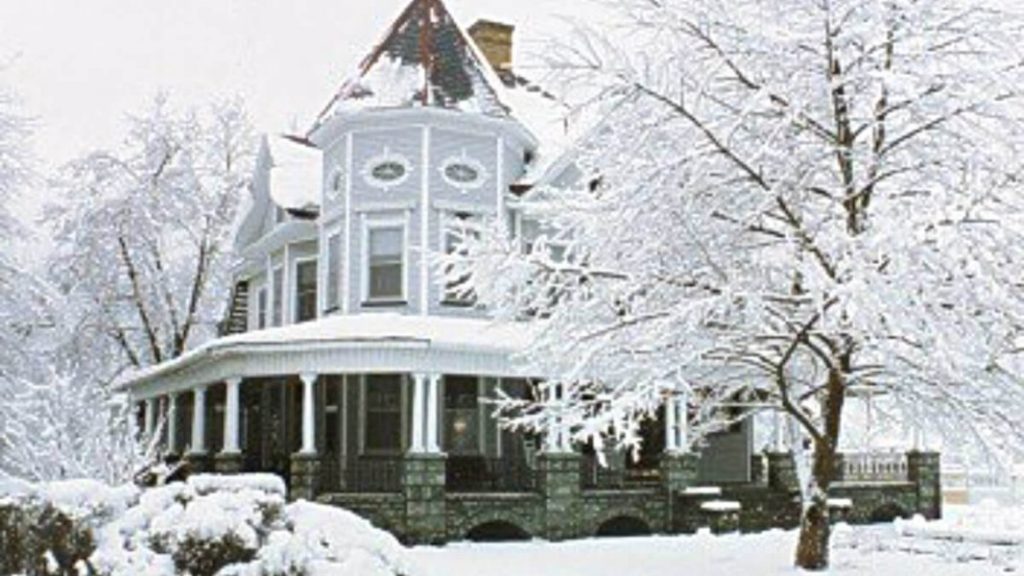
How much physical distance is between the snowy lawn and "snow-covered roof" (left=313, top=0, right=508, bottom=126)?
8736 mm

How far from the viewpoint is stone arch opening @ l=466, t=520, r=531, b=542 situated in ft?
67.0

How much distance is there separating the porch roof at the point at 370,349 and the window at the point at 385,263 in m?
0.90

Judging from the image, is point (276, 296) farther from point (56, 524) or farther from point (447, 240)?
point (56, 524)

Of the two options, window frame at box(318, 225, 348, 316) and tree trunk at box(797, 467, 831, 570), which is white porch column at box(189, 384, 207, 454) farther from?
tree trunk at box(797, 467, 831, 570)

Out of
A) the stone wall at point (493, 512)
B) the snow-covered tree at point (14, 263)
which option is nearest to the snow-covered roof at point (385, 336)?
the stone wall at point (493, 512)

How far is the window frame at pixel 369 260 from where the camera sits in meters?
22.7

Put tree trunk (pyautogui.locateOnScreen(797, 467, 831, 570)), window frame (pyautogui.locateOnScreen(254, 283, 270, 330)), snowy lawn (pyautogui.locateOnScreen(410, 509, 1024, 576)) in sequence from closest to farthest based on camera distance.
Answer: tree trunk (pyautogui.locateOnScreen(797, 467, 831, 570)) < snowy lawn (pyautogui.locateOnScreen(410, 509, 1024, 576)) < window frame (pyautogui.locateOnScreen(254, 283, 270, 330))

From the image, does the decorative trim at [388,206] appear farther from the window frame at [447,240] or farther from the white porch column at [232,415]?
the white porch column at [232,415]

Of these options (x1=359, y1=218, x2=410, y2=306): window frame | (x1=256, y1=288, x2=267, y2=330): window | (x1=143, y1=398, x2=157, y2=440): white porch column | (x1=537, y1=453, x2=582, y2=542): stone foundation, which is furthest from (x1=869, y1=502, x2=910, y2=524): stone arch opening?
(x1=143, y1=398, x2=157, y2=440): white porch column

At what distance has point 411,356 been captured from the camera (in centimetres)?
→ 1972

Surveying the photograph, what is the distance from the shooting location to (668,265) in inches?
503

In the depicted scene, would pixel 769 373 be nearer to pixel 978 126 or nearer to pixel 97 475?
pixel 978 126

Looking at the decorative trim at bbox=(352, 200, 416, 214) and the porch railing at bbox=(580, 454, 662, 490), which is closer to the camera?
the porch railing at bbox=(580, 454, 662, 490)

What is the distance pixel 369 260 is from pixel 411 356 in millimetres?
3906
